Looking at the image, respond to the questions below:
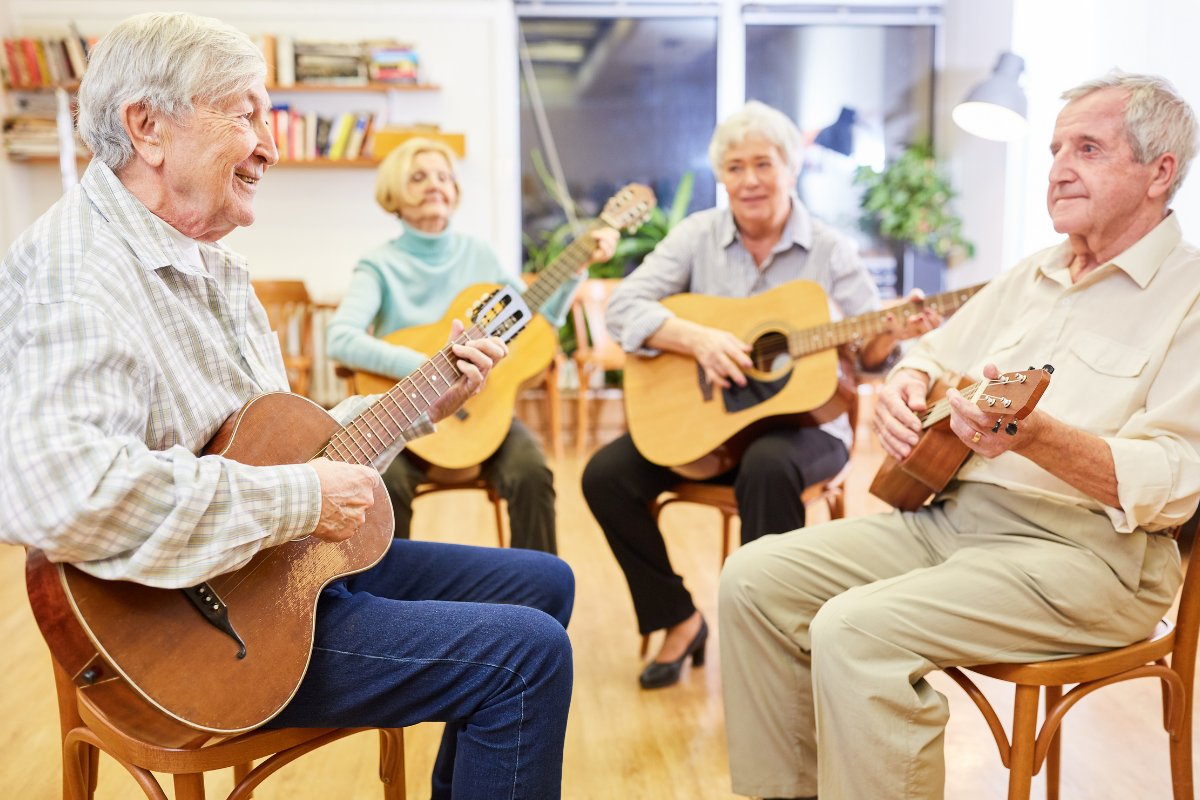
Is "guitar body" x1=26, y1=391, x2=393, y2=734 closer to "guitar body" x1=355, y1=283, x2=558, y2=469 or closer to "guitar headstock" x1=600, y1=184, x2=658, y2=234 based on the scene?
"guitar body" x1=355, y1=283, x2=558, y2=469

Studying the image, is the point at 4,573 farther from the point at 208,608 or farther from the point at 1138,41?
the point at 1138,41

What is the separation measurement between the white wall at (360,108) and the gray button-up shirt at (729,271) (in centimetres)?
330

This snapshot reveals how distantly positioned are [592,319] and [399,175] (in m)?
2.51

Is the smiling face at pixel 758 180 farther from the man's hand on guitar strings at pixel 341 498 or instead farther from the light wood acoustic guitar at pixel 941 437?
the man's hand on guitar strings at pixel 341 498

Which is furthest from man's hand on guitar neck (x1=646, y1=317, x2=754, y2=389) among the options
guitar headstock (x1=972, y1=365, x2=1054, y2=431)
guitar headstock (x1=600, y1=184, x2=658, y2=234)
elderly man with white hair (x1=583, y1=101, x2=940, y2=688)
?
guitar headstock (x1=972, y1=365, x2=1054, y2=431)

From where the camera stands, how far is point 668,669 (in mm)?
2166

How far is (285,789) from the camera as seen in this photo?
1.74 metres

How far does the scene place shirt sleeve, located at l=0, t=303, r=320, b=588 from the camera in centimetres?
88

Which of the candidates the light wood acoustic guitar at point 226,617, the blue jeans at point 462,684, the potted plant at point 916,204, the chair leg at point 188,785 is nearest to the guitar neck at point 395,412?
the light wood acoustic guitar at point 226,617

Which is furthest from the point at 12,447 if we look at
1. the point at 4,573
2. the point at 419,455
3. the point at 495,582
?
the point at 4,573

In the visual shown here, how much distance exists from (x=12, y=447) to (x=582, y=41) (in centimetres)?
528

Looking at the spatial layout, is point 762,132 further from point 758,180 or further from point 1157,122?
point 1157,122

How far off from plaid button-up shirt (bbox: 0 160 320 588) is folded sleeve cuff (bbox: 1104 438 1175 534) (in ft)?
3.67

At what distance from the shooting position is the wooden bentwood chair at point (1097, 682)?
4.09 feet
